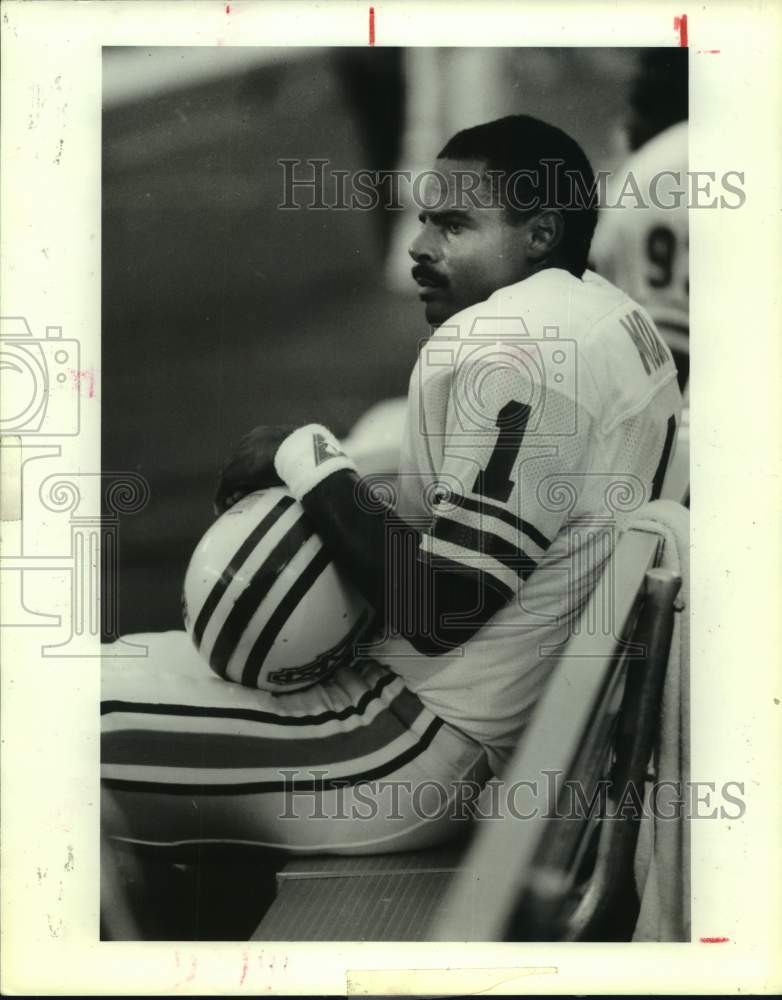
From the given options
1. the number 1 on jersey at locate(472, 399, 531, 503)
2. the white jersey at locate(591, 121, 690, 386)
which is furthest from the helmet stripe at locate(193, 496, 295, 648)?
the white jersey at locate(591, 121, 690, 386)

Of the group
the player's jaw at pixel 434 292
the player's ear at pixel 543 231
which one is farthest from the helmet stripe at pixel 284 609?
Answer: the player's ear at pixel 543 231

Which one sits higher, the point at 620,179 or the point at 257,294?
the point at 620,179

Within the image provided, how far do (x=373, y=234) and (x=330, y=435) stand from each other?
39 centimetres

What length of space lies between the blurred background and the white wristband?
37 millimetres

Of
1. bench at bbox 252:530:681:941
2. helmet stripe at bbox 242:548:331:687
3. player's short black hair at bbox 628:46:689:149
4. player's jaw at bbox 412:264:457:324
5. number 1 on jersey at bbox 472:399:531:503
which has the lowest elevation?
bench at bbox 252:530:681:941

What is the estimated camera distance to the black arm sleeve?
1.94 metres

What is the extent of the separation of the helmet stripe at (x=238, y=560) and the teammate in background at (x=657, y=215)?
770 millimetres

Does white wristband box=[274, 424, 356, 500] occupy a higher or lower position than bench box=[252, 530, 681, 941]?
higher

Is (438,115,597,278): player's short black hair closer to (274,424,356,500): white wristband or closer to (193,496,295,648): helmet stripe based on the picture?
(274,424,356,500): white wristband

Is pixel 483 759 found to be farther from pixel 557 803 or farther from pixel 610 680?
pixel 610 680

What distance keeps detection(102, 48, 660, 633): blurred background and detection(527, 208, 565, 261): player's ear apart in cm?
14

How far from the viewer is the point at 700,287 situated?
6.57 feet

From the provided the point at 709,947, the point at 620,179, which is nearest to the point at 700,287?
the point at 620,179

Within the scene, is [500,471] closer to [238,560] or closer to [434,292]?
[434,292]
